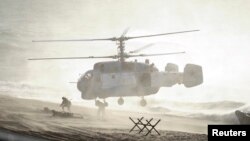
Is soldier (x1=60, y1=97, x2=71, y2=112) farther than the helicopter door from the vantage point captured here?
Yes

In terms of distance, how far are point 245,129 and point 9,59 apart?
15.3ft

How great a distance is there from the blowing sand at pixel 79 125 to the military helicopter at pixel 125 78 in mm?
368

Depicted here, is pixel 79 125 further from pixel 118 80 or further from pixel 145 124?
pixel 145 124

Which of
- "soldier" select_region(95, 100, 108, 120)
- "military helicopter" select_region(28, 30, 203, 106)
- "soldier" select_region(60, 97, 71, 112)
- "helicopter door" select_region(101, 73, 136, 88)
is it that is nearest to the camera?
"military helicopter" select_region(28, 30, 203, 106)

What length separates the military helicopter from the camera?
7793mm

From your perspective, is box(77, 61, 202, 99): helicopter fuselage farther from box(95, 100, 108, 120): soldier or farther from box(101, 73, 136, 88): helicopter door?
box(95, 100, 108, 120): soldier

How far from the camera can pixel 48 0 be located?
28.7 ft

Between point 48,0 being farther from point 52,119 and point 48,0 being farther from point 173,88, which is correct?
point 173,88

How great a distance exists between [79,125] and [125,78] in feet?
4.23

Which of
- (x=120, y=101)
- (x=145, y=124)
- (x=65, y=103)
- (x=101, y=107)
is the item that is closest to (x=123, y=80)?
(x=120, y=101)

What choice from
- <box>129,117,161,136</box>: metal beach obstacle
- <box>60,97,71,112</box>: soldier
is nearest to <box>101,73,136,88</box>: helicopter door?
<box>129,117,161,136</box>: metal beach obstacle

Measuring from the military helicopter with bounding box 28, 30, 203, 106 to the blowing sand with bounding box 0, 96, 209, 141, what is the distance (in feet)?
1.21

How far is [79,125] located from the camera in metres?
8.27

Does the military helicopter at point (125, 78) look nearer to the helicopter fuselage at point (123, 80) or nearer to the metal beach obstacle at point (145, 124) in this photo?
the helicopter fuselage at point (123, 80)
